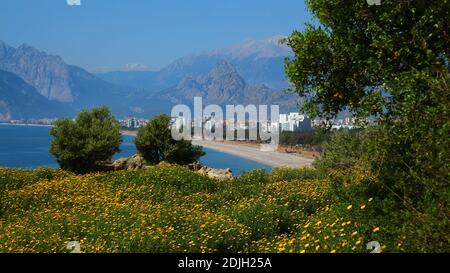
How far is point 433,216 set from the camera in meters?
8.16

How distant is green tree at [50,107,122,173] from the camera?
123 ft

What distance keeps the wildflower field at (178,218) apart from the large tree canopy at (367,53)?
2956mm

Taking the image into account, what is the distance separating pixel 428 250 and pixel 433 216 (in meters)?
0.63

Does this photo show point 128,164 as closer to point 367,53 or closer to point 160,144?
point 160,144

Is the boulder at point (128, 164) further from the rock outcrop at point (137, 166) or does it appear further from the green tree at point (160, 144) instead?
the green tree at point (160, 144)

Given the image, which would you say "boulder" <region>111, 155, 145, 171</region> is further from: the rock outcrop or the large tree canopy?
the large tree canopy

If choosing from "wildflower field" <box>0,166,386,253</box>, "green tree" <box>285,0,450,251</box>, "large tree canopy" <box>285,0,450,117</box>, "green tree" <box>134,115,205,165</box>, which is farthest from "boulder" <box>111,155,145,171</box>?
"green tree" <box>285,0,450,251</box>

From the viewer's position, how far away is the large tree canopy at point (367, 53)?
10.6 meters

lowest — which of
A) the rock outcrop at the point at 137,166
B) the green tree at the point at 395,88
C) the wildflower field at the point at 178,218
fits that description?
the rock outcrop at the point at 137,166

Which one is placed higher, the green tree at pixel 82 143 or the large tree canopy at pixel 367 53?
the large tree canopy at pixel 367 53

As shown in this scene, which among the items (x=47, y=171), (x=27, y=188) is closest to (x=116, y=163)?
(x=47, y=171)

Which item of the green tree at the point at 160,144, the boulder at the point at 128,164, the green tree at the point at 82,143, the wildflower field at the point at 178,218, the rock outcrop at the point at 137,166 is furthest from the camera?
the green tree at the point at 160,144

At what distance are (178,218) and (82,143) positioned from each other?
25137 millimetres

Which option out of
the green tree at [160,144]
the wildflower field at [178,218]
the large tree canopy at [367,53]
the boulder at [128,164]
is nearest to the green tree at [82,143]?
the boulder at [128,164]
